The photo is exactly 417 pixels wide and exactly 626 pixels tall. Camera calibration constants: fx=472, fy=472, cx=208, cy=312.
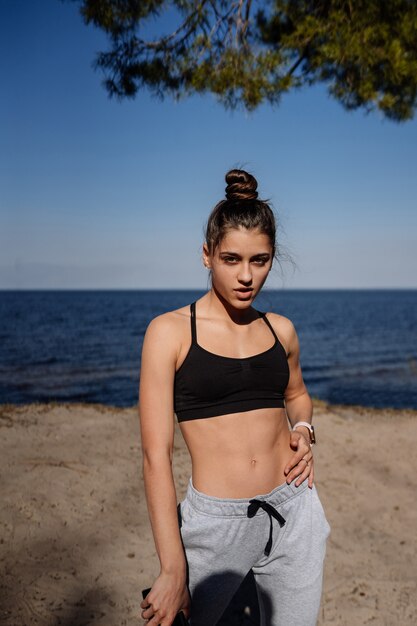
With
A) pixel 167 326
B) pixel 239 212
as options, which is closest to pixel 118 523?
pixel 167 326

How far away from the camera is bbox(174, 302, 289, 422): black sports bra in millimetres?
1933

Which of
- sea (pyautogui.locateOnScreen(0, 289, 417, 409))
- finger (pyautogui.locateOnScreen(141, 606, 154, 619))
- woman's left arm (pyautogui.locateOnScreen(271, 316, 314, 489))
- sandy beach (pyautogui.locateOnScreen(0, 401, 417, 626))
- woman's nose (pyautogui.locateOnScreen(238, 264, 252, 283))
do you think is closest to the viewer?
finger (pyautogui.locateOnScreen(141, 606, 154, 619))

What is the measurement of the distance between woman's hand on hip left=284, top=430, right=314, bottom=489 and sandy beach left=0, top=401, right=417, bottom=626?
1.95 metres

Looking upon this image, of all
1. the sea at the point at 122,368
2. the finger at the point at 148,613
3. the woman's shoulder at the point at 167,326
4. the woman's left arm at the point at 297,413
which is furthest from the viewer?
the sea at the point at 122,368

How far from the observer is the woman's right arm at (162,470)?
169cm

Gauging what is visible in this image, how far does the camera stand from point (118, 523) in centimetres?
454

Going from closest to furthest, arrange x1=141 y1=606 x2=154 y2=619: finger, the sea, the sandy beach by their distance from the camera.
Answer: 1. x1=141 y1=606 x2=154 y2=619: finger
2. the sandy beach
3. the sea

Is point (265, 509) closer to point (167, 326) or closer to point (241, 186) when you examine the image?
point (167, 326)

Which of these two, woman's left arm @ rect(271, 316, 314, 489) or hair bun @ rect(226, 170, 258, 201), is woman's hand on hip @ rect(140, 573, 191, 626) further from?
hair bun @ rect(226, 170, 258, 201)

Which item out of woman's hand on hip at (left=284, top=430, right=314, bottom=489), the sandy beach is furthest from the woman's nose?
the sandy beach

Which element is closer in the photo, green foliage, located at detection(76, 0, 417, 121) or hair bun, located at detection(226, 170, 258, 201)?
hair bun, located at detection(226, 170, 258, 201)

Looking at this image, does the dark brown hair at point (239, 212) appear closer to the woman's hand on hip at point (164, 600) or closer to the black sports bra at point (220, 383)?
the black sports bra at point (220, 383)

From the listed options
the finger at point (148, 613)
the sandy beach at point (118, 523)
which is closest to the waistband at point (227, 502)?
the finger at point (148, 613)

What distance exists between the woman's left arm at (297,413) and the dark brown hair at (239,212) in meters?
0.49
